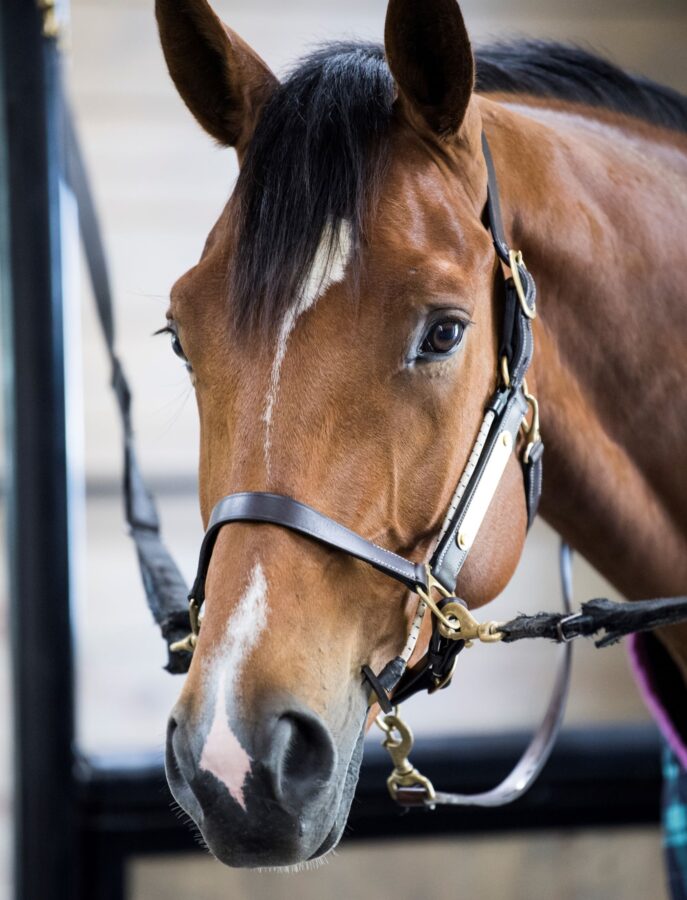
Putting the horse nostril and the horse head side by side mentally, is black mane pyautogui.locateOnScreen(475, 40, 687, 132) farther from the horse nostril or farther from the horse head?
the horse nostril

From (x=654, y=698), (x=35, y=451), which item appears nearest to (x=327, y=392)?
(x=654, y=698)

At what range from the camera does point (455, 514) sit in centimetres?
67

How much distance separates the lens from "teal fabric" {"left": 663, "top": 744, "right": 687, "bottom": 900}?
0.97 metres

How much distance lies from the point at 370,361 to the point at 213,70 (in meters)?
0.33

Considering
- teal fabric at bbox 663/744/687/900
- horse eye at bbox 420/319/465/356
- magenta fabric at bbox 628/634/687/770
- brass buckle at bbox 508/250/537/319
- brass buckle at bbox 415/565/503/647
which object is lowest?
teal fabric at bbox 663/744/687/900

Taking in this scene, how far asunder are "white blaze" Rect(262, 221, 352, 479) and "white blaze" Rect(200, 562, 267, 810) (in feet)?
0.46

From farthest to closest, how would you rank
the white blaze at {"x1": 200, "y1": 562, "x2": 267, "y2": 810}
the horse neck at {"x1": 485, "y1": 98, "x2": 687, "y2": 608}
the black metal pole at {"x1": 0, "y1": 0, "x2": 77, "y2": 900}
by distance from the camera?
1. the black metal pole at {"x1": 0, "y1": 0, "x2": 77, "y2": 900}
2. the horse neck at {"x1": 485, "y1": 98, "x2": 687, "y2": 608}
3. the white blaze at {"x1": 200, "y1": 562, "x2": 267, "y2": 810}

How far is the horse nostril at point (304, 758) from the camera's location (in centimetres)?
56

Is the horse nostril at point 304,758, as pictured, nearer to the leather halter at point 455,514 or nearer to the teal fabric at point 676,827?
the leather halter at point 455,514

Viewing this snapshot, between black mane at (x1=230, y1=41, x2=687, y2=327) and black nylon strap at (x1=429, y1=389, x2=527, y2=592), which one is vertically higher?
black mane at (x1=230, y1=41, x2=687, y2=327)

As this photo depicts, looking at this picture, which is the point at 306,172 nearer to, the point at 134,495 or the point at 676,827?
the point at 134,495

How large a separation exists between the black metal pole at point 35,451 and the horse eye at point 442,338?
39.2 inches

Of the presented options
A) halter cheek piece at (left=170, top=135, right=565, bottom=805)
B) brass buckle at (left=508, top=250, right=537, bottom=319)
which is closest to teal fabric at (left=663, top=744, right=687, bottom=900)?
halter cheek piece at (left=170, top=135, right=565, bottom=805)

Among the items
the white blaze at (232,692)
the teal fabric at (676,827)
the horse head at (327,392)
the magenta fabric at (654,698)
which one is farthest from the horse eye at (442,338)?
the teal fabric at (676,827)
